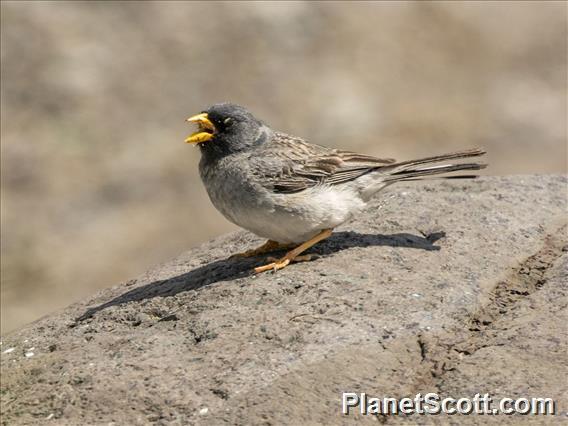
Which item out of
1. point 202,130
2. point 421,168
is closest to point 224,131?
point 202,130

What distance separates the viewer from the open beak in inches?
331

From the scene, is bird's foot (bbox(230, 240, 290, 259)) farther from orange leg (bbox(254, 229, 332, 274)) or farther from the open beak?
the open beak

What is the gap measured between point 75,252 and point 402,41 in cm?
771

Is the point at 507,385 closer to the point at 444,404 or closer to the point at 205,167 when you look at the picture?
the point at 444,404

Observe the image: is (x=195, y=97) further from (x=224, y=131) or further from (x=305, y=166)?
(x=305, y=166)

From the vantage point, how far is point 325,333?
6793 millimetres

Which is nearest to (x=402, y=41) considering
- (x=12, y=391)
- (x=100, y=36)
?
(x=100, y=36)

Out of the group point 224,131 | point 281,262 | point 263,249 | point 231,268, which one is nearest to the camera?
point 281,262

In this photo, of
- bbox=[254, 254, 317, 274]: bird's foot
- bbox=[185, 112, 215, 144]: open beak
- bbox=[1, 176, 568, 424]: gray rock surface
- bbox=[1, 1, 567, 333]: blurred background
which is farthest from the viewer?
bbox=[1, 1, 567, 333]: blurred background

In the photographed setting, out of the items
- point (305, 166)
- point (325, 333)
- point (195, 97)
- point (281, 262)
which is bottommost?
point (325, 333)

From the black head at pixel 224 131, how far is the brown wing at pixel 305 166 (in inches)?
7.9

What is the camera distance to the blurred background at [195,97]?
15.3 meters

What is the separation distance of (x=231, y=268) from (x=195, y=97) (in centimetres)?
952

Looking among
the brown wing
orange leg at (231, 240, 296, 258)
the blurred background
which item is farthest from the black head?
the blurred background
